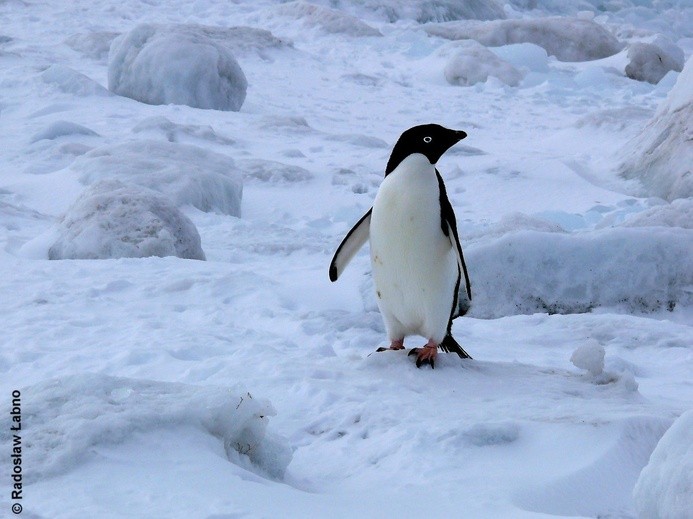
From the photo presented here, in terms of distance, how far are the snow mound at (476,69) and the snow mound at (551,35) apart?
2568mm

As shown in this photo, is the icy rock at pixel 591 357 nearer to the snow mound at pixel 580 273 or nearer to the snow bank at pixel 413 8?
the snow mound at pixel 580 273

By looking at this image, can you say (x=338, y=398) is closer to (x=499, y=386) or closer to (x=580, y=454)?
(x=499, y=386)

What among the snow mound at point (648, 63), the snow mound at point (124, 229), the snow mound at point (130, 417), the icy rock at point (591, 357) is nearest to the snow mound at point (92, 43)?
the snow mound at point (124, 229)

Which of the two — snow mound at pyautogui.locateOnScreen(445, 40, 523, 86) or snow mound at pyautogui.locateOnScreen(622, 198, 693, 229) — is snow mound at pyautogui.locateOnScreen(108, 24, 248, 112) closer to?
snow mound at pyautogui.locateOnScreen(445, 40, 523, 86)

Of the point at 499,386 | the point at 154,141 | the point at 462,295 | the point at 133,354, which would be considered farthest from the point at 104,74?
the point at 499,386

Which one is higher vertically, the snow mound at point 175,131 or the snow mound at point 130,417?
the snow mound at point 130,417

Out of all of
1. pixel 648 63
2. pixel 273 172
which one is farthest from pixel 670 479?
pixel 648 63

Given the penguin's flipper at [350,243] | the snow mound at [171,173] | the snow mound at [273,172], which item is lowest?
the snow mound at [273,172]

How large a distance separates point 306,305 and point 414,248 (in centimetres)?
136

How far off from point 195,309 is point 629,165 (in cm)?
518

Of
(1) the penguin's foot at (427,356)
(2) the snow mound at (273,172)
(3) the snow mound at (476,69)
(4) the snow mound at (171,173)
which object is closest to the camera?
(1) the penguin's foot at (427,356)

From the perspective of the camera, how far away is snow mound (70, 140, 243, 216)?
661 cm

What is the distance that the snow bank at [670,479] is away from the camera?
162 centimetres

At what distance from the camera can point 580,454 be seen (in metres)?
2.29
